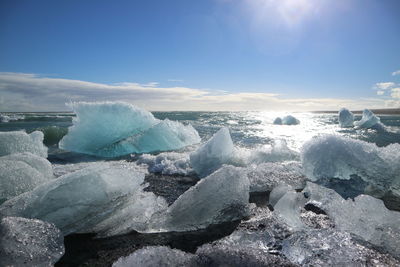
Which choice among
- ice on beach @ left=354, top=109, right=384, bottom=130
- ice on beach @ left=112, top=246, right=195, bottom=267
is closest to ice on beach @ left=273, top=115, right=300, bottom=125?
ice on beach @ left=354, top=109, right=384, bottom=130

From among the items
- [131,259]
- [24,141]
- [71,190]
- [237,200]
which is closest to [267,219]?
[237,200]

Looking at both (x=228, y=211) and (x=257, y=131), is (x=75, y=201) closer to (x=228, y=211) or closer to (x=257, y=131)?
(x=228, y=211)

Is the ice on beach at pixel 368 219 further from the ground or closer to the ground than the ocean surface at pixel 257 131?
further from the ground

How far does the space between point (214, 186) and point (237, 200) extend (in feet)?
0.76

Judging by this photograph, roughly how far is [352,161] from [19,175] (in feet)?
12.1

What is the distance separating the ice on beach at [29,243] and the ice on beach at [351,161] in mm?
2969

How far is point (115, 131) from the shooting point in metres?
6.50

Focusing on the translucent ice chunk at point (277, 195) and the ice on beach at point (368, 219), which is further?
the translucent ice chunk at point (277, 195)

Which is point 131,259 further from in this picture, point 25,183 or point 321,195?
point 321,195

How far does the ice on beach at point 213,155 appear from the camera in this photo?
13.7 ft

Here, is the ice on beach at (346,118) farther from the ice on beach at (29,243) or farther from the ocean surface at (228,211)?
the ice on beach at (29,243)

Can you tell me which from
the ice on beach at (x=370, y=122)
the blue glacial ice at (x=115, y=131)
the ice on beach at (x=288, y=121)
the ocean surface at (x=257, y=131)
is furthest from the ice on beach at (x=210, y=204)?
the ice on beach at (x=288, y=121)

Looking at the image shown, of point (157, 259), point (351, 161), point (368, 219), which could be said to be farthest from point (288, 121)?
point (157, 259)

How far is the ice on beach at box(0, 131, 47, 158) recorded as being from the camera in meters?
4.22
